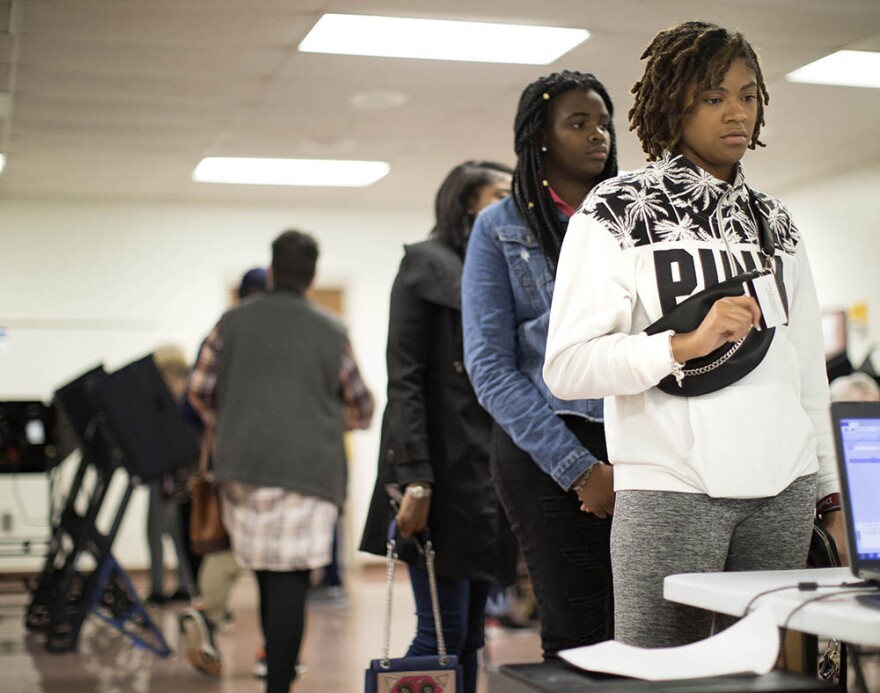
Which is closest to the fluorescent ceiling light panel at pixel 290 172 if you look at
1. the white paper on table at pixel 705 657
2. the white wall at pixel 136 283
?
the white wall at pixel 136 283

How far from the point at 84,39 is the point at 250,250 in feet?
14.3

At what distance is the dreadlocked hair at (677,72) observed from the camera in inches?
72.1

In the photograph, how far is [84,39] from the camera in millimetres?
4812

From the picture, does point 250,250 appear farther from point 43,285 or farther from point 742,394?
point 742,394

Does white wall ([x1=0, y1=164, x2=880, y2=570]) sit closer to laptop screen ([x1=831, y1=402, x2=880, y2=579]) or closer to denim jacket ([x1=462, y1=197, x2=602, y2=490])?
denim jacket ([x1=462, y1=197, x2=602, y2=490])

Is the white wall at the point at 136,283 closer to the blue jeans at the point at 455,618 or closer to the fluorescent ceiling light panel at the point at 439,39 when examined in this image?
the fluorescent ceiling light panel at the point at 439,39

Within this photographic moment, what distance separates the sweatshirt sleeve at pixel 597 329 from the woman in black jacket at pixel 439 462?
98 cm

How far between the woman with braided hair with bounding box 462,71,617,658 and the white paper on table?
73 centimetres

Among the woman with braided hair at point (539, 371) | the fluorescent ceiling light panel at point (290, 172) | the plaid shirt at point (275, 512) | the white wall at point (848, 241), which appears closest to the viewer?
the woman with braided hair at point (539, 371)

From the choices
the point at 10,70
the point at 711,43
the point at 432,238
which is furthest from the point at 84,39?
the point at 711,43

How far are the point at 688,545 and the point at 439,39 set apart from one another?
12.0 ft

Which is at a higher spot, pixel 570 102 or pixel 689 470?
pixel 570 102

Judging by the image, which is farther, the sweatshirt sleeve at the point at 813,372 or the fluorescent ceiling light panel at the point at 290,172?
the fluorescent ceiling light panel at the point at 290,172

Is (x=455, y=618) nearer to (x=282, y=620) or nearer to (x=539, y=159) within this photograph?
(x=282, y=620)
